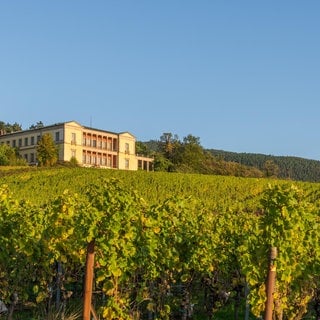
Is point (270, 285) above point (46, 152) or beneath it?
beneath

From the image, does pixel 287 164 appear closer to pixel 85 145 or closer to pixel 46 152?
pixel 85 145

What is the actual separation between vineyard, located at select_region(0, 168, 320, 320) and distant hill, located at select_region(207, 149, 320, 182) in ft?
404

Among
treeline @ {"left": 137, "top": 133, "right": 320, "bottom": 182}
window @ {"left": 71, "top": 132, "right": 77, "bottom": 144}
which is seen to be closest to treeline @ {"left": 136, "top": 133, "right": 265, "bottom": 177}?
treeline @ {"left": 137, "top": 133, "right": 320, "bottom": 182}

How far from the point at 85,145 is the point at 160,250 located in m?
75.7

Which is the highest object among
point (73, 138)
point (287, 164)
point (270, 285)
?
point (287, 164)

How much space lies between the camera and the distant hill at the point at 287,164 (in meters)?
138

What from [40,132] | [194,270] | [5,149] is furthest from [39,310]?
[40,132]

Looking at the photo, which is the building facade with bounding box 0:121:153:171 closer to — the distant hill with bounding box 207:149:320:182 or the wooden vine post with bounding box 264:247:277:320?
the distant hill with bounding box 207:149:320:182

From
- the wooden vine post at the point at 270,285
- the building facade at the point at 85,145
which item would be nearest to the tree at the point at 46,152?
the building facade at the point at 85,145

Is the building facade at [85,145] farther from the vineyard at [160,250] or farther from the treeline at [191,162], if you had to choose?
the vineyard at [160,250]

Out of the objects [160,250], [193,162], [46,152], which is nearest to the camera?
[160,250]

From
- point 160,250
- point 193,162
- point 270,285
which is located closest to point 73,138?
point 193,162

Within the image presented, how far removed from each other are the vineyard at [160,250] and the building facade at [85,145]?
67517 mm

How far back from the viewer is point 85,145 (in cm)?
8456
